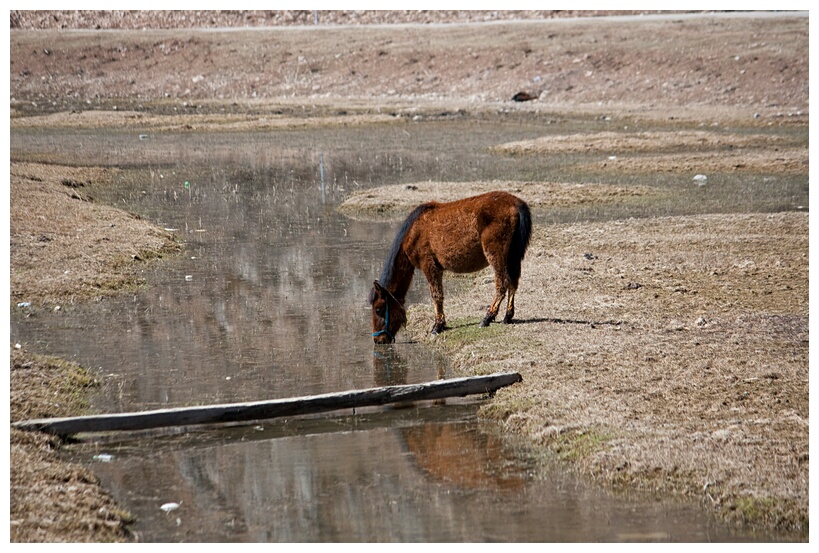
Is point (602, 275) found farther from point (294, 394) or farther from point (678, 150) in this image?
point (678, 150)

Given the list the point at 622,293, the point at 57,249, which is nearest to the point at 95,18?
the point at 57,249

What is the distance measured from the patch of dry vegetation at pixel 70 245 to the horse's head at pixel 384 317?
421 cm

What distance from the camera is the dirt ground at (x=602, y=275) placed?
749 cm

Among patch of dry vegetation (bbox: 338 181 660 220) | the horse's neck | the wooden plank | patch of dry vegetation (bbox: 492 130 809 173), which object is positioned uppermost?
the horse's neck

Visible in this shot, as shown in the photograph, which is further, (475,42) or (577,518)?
(475,42)

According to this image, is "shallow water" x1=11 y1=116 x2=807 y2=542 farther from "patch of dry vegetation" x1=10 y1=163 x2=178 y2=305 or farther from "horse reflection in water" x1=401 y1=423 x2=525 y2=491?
"patch of dry vegetation" x1=10 y1=163 x2=178 y2=305

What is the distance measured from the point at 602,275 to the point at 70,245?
777 cm

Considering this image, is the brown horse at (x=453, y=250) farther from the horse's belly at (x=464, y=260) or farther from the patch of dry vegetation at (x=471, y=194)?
the patch of dry vegetation at (x=471, y=194)

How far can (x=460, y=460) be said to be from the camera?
26.3 ft

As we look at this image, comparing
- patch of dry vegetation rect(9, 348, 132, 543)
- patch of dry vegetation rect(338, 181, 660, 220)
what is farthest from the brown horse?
patch of dry vegetation rect(338, 181, 660, 220)

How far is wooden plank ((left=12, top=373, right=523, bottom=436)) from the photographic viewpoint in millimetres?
8219

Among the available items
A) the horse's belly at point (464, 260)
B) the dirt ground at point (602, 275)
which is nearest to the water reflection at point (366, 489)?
the dirt ground at point (602, 275)

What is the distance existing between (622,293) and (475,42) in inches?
1393
